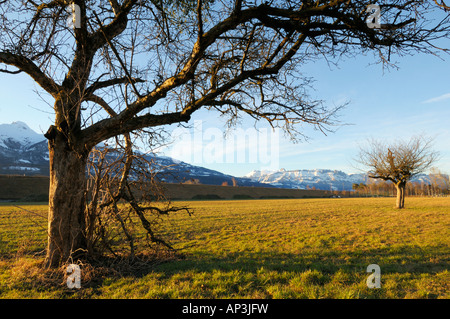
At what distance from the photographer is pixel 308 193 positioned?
323 feet

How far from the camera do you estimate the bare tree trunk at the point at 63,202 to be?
16.1 ft

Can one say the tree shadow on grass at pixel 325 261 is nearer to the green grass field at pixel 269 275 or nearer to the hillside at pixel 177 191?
the green grass field at pixel 269 275

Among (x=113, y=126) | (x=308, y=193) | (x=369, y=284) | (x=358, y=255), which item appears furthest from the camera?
(x=308, y=193)

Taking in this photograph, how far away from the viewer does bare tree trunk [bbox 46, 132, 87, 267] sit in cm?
491

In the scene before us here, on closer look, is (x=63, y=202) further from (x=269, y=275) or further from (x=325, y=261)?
(x=325, y=261)

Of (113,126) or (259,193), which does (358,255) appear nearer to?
(113,126)

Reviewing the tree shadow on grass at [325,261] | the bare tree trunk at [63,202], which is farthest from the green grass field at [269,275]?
the bare tree trunk at [63,202]

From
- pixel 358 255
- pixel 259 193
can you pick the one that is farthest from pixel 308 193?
pixel 358 255

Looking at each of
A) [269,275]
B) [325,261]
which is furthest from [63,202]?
[325,261]

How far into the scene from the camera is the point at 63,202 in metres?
4.93

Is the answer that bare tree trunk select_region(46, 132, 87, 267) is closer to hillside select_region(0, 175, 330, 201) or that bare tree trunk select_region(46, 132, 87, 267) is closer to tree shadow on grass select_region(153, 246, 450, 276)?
tree shadow on grass select_region(153, 246, 450, 276)

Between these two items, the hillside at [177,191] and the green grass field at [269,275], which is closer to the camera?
the green grass field at [269,275]

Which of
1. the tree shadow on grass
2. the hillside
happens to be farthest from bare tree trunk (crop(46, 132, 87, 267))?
the hillside
